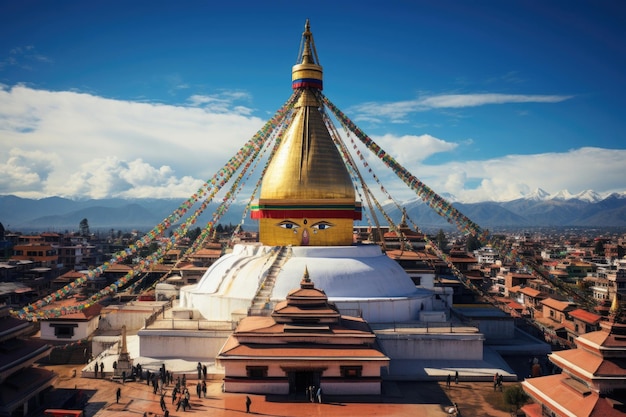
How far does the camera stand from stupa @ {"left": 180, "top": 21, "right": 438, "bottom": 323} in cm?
2056

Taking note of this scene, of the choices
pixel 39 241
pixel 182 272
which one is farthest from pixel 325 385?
pixel 39 241

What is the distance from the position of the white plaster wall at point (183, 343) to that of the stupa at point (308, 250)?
140cm

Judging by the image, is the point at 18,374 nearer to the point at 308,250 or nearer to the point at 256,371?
the point at 256,371

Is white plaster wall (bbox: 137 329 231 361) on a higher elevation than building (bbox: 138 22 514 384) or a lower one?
lower

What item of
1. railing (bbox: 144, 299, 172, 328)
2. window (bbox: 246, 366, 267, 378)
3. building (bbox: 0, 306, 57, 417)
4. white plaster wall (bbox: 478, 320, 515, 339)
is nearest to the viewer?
building (bbox: 0, 306, 57, 417)

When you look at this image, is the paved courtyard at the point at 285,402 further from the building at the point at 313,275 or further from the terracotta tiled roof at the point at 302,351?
the terracotta tiled roof at the point at 302,351

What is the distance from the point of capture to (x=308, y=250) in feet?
73.2

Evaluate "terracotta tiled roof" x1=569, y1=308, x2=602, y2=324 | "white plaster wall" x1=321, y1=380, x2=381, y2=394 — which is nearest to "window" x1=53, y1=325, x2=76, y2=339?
"white plaster wall" x1=321, y1=380, x2=381, y2=394

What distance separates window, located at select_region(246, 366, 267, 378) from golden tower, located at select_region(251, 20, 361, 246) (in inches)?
299

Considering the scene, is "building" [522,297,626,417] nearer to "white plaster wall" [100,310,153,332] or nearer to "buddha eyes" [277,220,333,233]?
"buddha eyes" [277,220,333,233]

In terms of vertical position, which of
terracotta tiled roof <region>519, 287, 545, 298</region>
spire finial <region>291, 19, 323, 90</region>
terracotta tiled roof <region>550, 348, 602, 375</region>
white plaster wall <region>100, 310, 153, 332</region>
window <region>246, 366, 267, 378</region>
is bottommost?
terracotta tiled roof <region>519, 287, 545, 298</region>

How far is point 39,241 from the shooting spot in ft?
192

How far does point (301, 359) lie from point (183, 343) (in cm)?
523

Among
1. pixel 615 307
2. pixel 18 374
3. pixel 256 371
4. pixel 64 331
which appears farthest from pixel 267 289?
pixel 615 307
